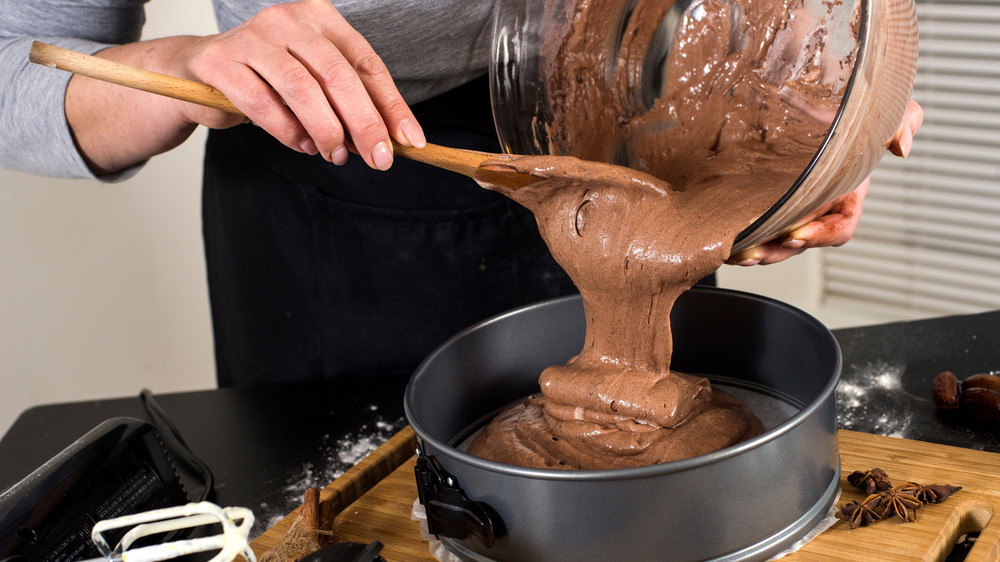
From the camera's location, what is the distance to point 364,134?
83 cm

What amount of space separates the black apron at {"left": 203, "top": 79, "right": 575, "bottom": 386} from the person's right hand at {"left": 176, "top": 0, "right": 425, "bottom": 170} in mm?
452

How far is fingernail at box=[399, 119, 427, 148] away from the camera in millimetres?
855

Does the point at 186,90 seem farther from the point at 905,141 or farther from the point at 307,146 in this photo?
the point at 905,141

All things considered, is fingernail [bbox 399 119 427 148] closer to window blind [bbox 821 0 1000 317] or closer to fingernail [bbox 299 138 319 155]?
fingernail [bbox 299 138 319 155]

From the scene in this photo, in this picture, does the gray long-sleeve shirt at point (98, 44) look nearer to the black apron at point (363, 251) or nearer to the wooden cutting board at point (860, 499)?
the black apron at point (363, 251)

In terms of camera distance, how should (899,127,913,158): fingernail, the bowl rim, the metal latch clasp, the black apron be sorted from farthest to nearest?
1. the black apron
2. (899,127,913,158): fingernail
3. the metal latch clasp
4. the bowl rim

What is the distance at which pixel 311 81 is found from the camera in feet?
2.68

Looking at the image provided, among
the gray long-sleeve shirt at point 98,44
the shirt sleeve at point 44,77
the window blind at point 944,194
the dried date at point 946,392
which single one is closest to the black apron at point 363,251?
the gray long-sleeve shirt at point 98,44

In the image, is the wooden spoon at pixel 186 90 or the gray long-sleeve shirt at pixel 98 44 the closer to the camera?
the wooden spoon at pixel 186 90

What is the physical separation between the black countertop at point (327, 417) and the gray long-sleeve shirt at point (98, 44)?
0.37 metres

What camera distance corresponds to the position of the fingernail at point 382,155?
822 mm

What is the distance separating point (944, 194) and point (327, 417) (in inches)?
80.5

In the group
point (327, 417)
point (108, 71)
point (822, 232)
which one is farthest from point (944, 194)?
point (108, 71)

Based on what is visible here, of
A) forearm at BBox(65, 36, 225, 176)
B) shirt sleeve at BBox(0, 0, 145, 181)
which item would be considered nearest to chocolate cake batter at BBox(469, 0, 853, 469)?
forearm at BBox(65, 36, 225, 176)
